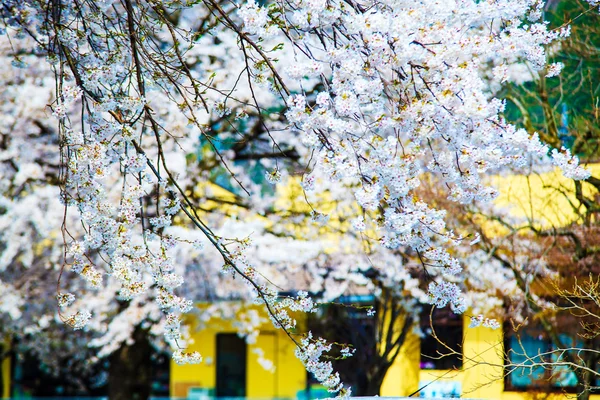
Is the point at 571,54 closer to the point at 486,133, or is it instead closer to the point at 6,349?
the point at 486,133

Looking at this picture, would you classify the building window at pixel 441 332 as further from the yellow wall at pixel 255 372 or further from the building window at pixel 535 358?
the yellow wall at pixel 255 372

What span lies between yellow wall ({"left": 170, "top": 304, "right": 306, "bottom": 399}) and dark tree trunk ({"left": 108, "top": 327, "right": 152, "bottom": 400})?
360cm

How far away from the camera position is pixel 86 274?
4.27 meters

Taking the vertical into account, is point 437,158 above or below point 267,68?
below

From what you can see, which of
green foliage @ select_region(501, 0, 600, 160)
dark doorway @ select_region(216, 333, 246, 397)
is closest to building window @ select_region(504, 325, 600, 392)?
green foliage @ select_region(501, 0, 600, 160)

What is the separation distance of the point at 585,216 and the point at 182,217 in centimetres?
558

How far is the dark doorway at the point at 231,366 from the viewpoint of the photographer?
16.6 m

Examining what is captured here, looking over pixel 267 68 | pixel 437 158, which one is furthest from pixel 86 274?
pixel 437 158

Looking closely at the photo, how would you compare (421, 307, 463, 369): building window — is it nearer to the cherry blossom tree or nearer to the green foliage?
the green foliage

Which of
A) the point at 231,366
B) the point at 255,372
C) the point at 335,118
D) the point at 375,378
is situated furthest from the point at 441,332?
the point at 335,118

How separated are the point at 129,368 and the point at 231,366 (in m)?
4.81

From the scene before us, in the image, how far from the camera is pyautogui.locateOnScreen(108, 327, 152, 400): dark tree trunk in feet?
40.4

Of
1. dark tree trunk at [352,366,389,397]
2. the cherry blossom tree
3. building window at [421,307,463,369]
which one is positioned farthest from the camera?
building window at [421,307,463,369]

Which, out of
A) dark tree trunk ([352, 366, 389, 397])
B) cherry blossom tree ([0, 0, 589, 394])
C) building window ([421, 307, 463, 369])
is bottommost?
dark tree trunk ([352, 366, 389, 397])
